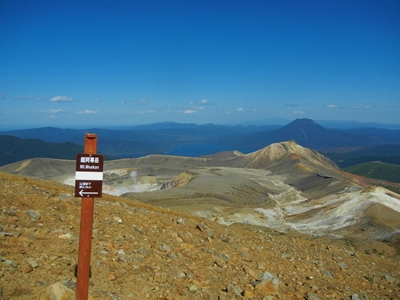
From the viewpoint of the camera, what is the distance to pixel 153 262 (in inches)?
344

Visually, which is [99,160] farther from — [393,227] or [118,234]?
[393,227]

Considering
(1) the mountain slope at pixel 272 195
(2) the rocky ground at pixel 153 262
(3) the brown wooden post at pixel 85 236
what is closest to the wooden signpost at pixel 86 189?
(3) the brown wooden post at pixel 85 236

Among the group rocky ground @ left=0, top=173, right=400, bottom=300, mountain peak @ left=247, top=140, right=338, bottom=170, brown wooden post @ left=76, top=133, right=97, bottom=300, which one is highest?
brown wooden post @ left=76, top=133, right=97, bottom=300

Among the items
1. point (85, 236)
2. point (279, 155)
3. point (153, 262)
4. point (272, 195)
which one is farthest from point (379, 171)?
point (85, 236)

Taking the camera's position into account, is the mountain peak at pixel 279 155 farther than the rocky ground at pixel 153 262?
Yes

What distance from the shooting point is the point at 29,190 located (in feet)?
43.3

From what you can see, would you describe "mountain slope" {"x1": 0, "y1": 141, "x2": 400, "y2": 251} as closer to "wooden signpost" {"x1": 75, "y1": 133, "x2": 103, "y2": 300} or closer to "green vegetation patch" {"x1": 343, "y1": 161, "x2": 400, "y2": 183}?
"wooden signpost" {"x1": 75, "y1": 133, "x2": 103, "y2": 300}

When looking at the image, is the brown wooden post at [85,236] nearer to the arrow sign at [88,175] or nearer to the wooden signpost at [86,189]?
the wooden signpost at [86,189]

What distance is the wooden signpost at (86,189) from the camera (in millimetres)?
5668

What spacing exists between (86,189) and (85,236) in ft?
2.94

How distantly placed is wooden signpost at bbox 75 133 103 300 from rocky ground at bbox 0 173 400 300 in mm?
842

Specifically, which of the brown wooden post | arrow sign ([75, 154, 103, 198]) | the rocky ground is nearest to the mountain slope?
the rocky ground

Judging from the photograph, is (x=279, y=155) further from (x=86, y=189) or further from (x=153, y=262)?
(x=86, y=189)

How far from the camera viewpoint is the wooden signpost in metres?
5.67
